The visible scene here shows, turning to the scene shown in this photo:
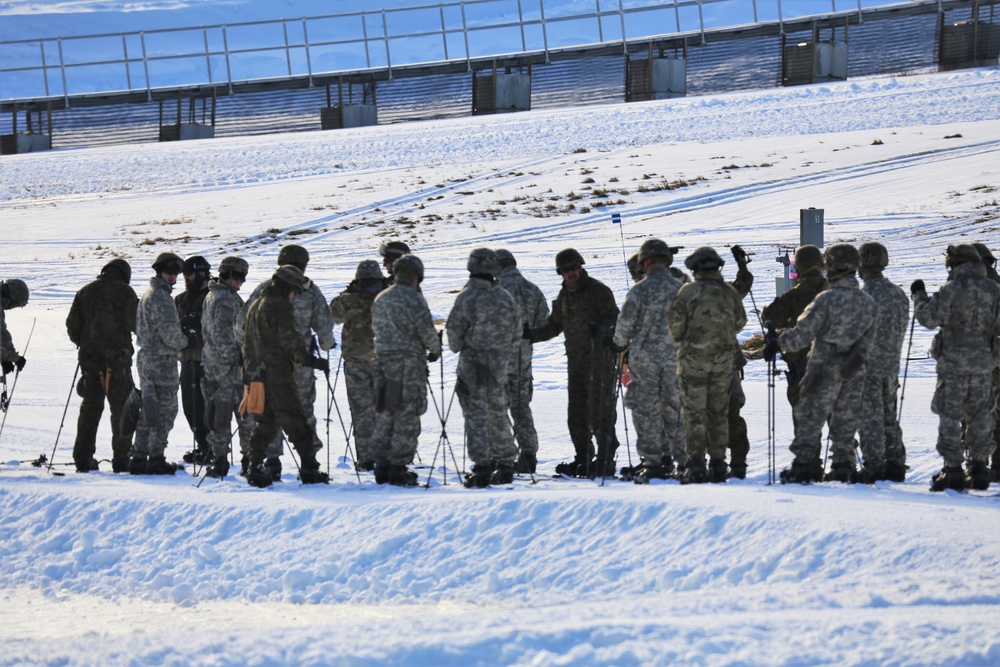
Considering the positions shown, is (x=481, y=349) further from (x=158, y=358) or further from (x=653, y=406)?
(x=158, y=358)

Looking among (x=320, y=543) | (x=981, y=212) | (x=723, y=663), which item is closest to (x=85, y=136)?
(x=981, y=212)

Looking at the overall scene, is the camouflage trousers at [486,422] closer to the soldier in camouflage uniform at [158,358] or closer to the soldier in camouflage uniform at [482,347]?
the soldier in camouflage uniform at [482,347]

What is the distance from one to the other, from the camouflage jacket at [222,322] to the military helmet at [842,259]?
14.5 feet

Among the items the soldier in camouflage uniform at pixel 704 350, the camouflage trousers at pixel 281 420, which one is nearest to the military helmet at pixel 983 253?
the soldier in camouflage uniform at pixel 704 350

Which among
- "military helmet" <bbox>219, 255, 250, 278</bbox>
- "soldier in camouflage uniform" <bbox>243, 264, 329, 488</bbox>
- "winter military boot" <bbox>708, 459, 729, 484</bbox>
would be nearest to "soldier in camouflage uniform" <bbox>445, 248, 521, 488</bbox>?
"soldier in camouflage uniform" <bbox>243, 264, 329, 488</bbox>

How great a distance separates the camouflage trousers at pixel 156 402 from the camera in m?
9.64

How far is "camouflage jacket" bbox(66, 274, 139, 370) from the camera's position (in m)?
9.84

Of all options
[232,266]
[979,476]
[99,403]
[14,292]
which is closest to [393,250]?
[232,266]

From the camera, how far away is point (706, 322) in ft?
27.3

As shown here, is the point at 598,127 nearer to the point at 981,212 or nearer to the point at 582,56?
the point at 582,56

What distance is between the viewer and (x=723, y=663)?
5379 mm

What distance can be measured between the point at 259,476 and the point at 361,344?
1.39m

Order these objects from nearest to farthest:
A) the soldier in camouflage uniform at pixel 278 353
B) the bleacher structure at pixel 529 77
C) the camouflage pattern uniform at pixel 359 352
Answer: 1. the soldier in camouflage uniform at pixel 278 353
2. the camouflage pattern uniform at pixel 359 352
3. the bleacher structure at pixel 529 77

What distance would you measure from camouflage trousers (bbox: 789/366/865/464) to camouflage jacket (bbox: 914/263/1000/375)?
0.72 m
